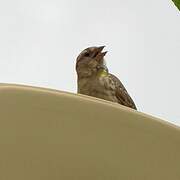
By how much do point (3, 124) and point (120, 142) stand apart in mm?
216

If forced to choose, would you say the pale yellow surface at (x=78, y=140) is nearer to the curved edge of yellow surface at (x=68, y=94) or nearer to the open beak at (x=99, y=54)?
the curved edge of yellow surface at (x=68, y=94)

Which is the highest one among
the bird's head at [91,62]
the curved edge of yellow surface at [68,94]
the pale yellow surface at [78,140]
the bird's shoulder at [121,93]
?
the bird's head at [91,62]

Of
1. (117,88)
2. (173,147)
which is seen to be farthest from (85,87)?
(173,147)

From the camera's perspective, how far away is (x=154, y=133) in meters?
1.09

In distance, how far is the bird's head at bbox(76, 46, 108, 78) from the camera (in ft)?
14.9

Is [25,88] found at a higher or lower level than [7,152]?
higher

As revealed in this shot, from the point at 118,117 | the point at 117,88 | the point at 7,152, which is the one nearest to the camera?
the point at 7,152

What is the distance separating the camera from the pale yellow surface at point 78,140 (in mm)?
982

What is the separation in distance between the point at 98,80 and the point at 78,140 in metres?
3.30

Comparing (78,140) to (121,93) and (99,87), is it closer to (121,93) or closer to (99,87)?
(99,87)

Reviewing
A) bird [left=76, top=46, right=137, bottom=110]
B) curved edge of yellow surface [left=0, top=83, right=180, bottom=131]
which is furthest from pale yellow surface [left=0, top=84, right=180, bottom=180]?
bird [left=76, top=46, right=137, bottom=110]

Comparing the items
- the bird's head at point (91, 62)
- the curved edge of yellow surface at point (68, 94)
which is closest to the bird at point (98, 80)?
the bird's head at point (91, 62)

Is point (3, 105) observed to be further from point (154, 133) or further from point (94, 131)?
point (154, 133)

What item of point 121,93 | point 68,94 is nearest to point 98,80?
point 121,93
